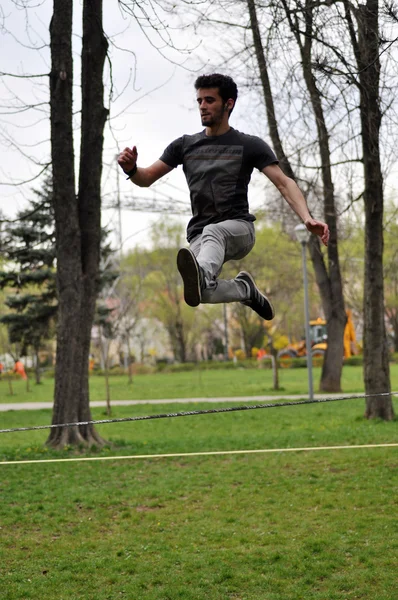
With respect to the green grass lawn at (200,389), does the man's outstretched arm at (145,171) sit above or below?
above

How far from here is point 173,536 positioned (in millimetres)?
8711

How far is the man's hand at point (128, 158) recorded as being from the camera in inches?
204

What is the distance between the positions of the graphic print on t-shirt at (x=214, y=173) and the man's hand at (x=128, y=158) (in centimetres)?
34

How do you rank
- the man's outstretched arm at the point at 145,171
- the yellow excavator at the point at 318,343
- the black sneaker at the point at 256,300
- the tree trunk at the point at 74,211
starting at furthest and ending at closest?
the yellow excavator at the point at 318,343 < the tree trunk at the point at 74,211 < the black sneaker at the point at 256,300 < the man's outstretched arm at the point at 145,171

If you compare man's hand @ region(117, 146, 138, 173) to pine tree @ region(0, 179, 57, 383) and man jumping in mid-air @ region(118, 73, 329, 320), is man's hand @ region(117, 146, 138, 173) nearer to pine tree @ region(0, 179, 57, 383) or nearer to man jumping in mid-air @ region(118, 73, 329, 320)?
man jumping in mid-air @ region(118, 73, 329, 320)

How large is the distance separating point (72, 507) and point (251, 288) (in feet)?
17.7

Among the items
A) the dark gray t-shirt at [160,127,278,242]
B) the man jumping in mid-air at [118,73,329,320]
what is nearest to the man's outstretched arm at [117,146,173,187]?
the man jumping in mid-air at [118,73,329,320]

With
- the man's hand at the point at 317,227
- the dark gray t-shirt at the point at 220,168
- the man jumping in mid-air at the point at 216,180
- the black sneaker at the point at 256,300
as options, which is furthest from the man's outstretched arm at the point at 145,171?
the man's hand at the point at 317,227

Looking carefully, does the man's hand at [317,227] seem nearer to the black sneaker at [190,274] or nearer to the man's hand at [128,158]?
the black sneaker at [190,274]

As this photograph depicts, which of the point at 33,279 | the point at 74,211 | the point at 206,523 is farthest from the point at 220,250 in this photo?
the point at 33,279

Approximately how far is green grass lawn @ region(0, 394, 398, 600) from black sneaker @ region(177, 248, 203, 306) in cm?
306

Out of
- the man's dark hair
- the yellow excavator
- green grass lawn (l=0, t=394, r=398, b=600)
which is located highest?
the man's dark hair

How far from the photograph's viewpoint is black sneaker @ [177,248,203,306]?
16.1 ft

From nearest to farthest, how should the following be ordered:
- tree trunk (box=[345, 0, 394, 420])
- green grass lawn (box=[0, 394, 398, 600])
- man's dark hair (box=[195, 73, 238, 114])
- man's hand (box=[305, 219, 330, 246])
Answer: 1. man's hand (box=[305, 219, 330, 246])
2. man's dark hair (box=[195, 73, 238, 114])
3. green grass lawn (box=[0, 394, 398, 600])
4. tree trunk (box=[345, 0, 394, 420])
